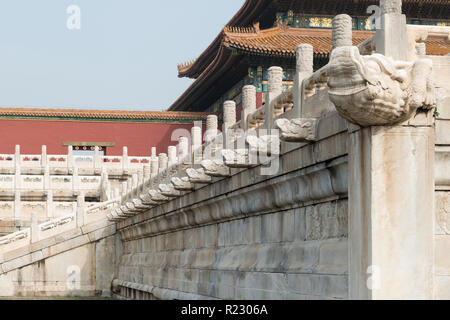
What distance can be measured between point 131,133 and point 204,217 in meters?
22.4

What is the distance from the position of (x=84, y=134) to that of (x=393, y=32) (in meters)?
29.7

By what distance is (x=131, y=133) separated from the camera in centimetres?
3691

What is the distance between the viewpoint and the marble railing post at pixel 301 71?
33.5ft

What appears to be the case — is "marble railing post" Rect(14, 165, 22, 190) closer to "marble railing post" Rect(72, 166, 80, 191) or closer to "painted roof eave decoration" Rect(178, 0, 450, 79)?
"marble railing post" Rect(72, 166, 80, 191)

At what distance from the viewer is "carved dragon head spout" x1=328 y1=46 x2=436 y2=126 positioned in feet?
24.6

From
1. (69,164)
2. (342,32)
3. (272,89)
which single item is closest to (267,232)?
(272,89)

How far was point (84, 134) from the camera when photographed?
36.8 meters

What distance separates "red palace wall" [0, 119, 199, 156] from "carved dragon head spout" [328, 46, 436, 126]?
28488mm

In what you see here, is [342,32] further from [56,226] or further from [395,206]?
[56,226]

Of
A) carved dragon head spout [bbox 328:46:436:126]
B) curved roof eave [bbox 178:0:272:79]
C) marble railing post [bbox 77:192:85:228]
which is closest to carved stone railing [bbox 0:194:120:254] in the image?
marble railing post [bbox 77:192:85:228]

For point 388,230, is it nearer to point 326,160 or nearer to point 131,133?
point 326,160

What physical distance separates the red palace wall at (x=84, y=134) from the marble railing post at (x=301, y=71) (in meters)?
25.9

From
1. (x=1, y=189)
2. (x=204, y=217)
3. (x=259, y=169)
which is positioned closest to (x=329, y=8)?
(x=1, y=189)

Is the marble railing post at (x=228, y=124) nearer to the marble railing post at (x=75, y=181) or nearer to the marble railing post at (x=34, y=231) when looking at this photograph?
the marble railing post at (x=34, y=231)
